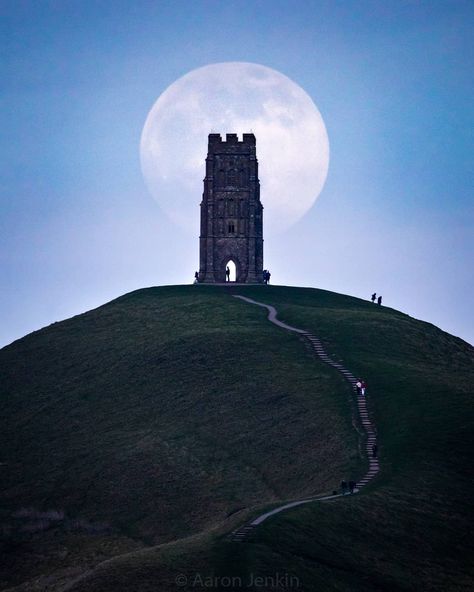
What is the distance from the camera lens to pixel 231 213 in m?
148

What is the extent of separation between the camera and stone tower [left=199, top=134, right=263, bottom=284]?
146 meters

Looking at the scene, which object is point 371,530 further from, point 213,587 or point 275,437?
point 275,437

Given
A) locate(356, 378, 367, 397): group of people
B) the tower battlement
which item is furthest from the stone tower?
locate(356, 378, 367, 397): group of people

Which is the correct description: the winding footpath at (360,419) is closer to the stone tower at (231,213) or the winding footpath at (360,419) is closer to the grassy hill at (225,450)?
the grassy hill at (225,450)

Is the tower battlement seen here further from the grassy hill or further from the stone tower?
the grassy hill

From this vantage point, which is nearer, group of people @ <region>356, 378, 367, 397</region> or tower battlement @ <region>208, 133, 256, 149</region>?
group of people @ <region>356, 378, 367, 397</region>

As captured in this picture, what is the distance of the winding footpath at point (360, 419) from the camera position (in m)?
60.3

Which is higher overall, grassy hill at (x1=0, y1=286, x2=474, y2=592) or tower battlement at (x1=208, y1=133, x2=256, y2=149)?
tower battlement at (x1=208, y1=133, x2=256, y2=149)

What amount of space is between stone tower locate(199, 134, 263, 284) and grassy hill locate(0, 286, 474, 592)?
38.7 feet

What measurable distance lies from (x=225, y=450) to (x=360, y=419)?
11.2 meters

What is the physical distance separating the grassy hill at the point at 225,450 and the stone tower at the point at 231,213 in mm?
11803

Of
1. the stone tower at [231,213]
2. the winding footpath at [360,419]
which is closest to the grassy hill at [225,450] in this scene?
the winding footpath at [360,419]

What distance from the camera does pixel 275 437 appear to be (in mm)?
89000

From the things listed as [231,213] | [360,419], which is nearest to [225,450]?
[360,419]
